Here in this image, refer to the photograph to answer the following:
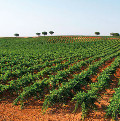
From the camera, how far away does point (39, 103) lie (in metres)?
8.19

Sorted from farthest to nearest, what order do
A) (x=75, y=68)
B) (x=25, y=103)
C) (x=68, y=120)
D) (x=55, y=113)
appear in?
(x=75, y=68), (x=25, y=103), (x=55, y=113), (x=68, y=120)

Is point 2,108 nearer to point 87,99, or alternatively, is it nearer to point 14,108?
point 14,108

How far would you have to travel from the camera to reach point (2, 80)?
1128 cm

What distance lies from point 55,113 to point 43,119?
85cm

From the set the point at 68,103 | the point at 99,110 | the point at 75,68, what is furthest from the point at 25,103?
the point at 75,68

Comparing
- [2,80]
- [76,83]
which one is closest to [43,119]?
[76,83]

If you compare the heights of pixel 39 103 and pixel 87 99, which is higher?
pixel 87 99

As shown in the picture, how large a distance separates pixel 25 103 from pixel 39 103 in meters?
1.02

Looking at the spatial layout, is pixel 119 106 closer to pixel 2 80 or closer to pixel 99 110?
pixel 99 110

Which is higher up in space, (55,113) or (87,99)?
(87,99)

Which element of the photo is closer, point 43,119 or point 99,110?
point 43,119

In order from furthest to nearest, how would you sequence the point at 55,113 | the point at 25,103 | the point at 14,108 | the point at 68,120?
the point at 25,103 < the point at 14,108 < the point at 55,113 < the point at 68,120

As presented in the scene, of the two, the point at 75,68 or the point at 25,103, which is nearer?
the point at 25,103

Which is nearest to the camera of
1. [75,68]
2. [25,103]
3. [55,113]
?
[55,113]
